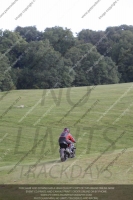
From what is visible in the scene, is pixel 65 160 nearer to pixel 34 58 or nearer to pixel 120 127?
pixel 120 127

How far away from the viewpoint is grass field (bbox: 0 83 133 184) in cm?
1866

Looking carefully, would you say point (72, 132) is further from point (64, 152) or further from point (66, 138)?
point (64, 152)

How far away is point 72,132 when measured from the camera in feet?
140

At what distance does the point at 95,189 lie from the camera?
1567 cm

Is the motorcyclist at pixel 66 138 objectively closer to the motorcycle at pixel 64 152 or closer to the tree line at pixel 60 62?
the motorcycle at pixel 64 152

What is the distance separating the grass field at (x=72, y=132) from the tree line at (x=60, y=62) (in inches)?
1072

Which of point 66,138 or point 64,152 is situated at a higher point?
point 66,138

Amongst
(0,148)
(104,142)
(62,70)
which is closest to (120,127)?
(104,142)

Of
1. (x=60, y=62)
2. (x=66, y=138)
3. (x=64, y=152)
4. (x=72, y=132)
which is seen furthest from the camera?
(x=60, y=62)

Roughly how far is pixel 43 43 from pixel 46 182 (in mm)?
92617

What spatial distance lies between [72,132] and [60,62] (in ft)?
197

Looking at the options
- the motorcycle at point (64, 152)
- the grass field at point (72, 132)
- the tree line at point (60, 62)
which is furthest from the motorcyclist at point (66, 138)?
the tree line at point (60, 62)

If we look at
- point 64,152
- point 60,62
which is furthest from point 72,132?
point 60,62

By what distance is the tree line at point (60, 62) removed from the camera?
329 feet
